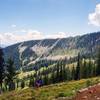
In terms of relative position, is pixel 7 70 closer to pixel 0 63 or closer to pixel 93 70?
pixel 0 63

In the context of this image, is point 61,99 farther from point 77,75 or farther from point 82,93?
point 77,75

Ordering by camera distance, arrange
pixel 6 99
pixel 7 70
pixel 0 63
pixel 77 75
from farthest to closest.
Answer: pixel 77 75 → pixel 7 70 → pixel 0 63 → pixel 6 99

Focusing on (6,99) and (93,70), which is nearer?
(6,99)

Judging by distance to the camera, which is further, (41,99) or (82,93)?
(41,99)

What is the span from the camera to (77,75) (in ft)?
497

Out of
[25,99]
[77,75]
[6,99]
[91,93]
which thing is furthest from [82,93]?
[77,75]

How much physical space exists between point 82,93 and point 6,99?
1083cm

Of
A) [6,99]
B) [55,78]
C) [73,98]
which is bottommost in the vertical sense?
[55,78]

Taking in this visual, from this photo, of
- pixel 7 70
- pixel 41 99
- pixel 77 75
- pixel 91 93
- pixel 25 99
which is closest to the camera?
pixel 91 93

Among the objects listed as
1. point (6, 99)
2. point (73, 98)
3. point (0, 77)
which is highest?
point (73, 98)

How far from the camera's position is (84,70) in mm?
156625

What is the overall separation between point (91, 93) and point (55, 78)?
465 ft

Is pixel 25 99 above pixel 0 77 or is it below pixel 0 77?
above

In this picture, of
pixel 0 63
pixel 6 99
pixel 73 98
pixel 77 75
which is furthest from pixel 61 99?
pixel 77 75
